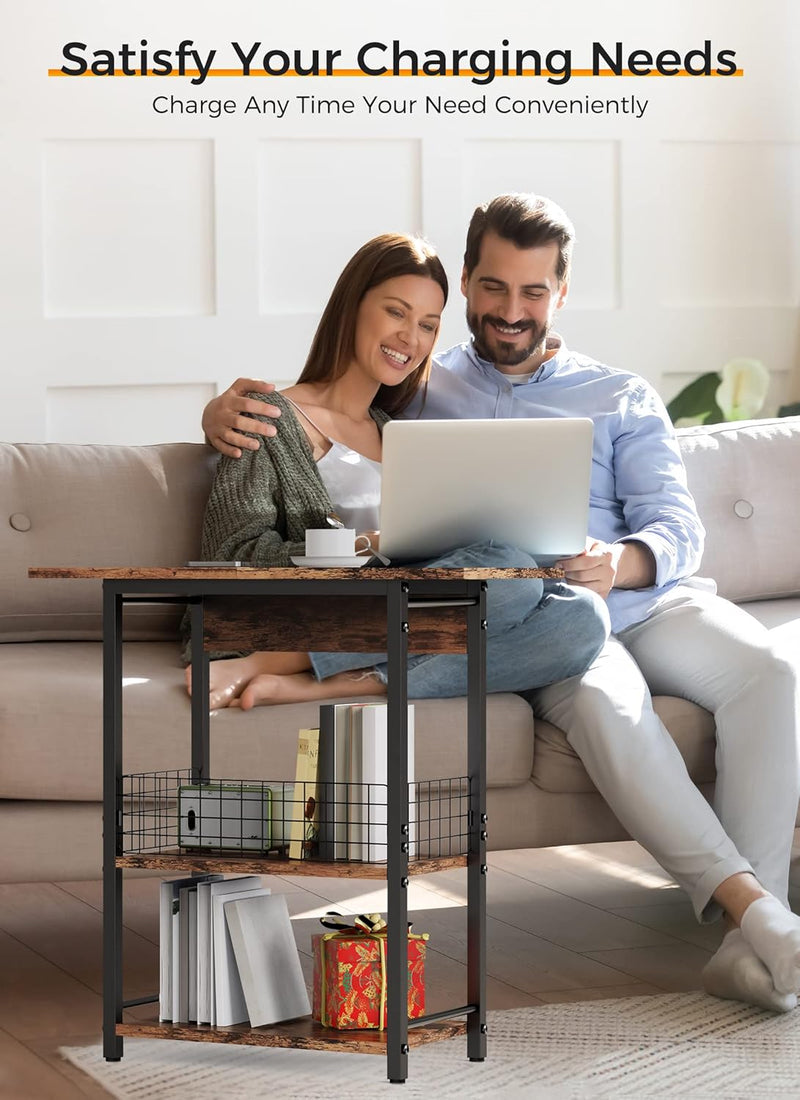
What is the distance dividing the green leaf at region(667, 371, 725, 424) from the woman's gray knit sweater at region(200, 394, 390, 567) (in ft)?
6.41

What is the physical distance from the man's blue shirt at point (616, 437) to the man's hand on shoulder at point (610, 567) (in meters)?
0.02

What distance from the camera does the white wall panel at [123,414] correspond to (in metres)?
3.83

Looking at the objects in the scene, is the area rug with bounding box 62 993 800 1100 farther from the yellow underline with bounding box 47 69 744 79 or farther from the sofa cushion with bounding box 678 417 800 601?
the yellow underline with bounding box 47 69 744 79

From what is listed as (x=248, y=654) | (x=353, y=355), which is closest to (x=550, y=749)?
(x=248, y=654)

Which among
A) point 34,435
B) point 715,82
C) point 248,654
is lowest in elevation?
point 248,654

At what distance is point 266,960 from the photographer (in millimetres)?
1746

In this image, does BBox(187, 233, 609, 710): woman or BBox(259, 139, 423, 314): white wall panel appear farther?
BBox(259, 139, 423, 314): white wall panel

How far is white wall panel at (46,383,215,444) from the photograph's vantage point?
3826mm

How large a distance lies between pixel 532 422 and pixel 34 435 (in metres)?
2.33

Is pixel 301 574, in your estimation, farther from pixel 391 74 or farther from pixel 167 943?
pixel 391 74

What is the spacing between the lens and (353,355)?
2.56m

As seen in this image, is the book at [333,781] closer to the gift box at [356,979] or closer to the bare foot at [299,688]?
the gift box at [356,979]

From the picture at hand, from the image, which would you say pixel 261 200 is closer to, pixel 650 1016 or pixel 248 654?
pixel 248 654

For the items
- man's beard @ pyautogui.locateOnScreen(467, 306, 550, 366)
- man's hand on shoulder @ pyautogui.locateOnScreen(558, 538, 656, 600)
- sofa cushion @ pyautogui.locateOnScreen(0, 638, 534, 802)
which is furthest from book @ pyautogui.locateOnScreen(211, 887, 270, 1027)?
man's beard @ pyautogui.locateOnScreen(467, 306, 550, 366)
